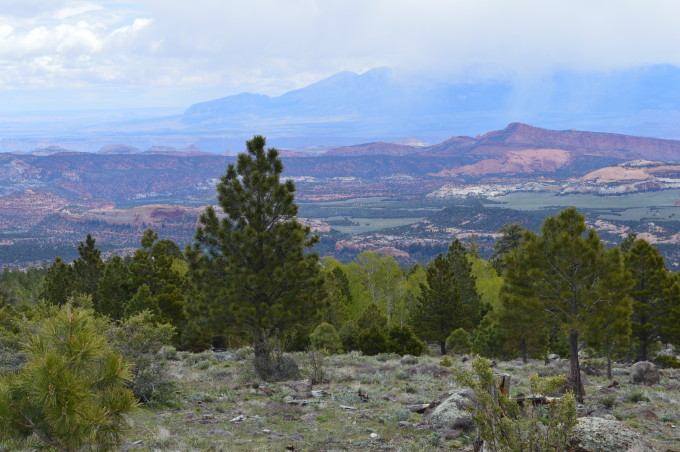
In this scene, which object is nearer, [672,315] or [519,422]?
[519,422]

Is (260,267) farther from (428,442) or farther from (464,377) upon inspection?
(464,377)

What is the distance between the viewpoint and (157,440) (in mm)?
11477

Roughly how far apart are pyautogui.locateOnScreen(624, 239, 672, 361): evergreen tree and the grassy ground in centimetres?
376

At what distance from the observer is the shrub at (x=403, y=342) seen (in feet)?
109

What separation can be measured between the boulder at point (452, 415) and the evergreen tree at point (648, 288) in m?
16.9

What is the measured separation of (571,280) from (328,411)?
9.39 meters

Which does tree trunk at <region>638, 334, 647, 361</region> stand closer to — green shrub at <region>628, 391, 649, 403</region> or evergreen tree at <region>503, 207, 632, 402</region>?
evergreen tree at <region>503, 207, 632, 402</region>

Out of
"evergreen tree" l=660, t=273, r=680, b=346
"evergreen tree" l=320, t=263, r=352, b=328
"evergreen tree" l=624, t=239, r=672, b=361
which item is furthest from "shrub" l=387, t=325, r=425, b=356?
"evergreen tree" l=660, t=273, r=680, b=346

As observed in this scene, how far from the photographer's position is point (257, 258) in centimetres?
2122

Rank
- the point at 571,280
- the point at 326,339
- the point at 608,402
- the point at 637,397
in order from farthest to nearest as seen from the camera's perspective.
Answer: the point at 326,339 < the point at 571,280 < the point at 637,397 < the point at 608,402

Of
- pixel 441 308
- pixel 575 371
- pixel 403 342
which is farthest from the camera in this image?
pixel 441 308

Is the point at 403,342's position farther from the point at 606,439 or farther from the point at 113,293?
the point at 606,439

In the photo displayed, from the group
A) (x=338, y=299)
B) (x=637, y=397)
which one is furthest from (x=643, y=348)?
(x=338, y=299)

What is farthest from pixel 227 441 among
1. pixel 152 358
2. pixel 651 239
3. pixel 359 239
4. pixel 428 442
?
pixel 359 239
